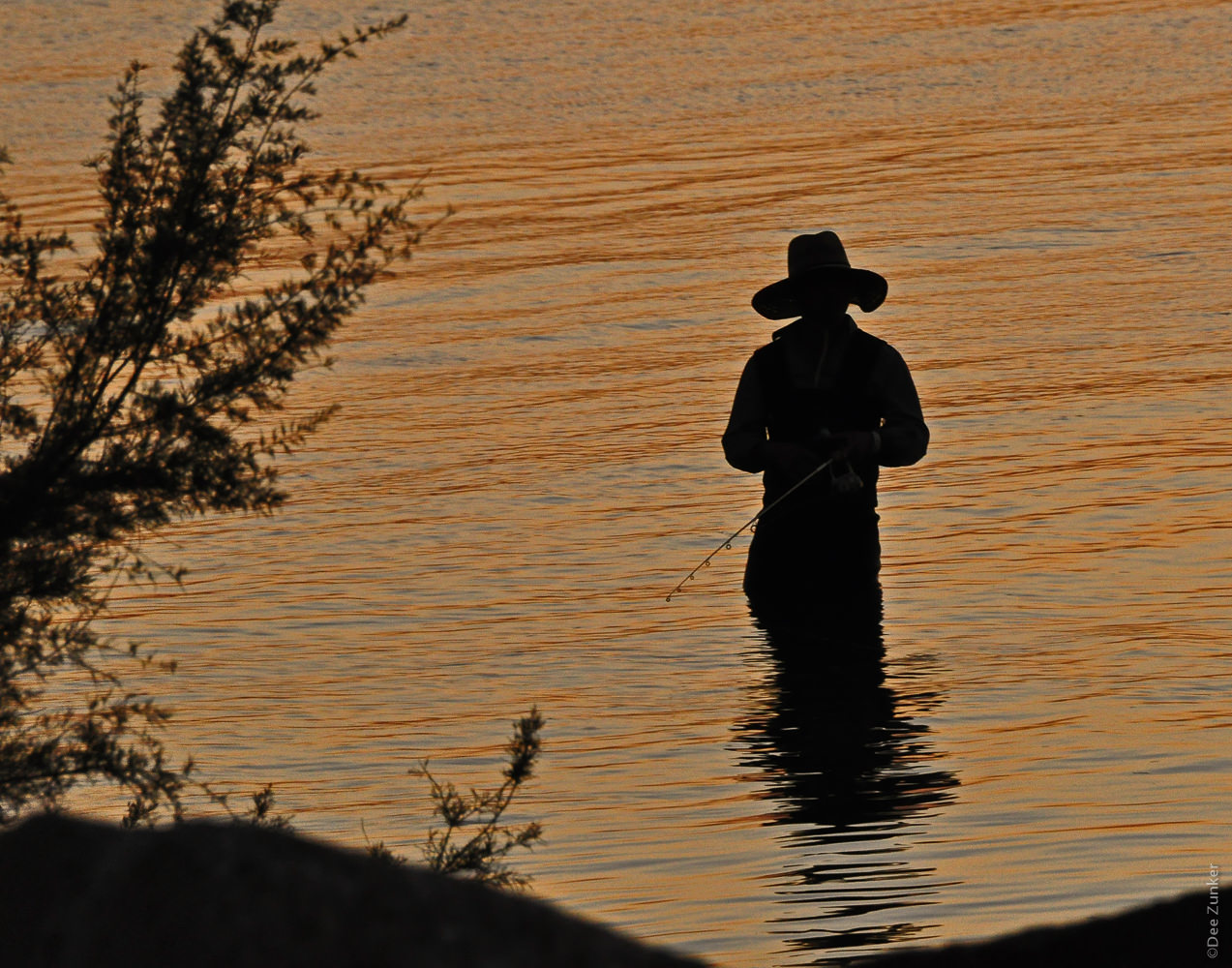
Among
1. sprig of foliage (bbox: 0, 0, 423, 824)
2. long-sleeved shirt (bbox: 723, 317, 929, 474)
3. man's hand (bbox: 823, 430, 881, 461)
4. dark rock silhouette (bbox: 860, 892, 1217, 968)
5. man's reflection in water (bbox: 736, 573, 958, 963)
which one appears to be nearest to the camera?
dark rock silhouette (bbox: 860, 892, 1217, 968)

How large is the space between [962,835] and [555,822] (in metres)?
1.40

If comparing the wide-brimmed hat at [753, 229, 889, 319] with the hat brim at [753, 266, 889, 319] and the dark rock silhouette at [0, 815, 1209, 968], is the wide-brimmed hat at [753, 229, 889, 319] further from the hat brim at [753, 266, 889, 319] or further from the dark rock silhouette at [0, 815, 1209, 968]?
the dark rock silhouette at [0, 815, 1209, 968]

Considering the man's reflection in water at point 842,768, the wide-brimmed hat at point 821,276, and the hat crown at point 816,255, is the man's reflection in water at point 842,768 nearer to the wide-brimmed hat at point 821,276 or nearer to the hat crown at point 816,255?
the wide-brimmed hat at point 821,276

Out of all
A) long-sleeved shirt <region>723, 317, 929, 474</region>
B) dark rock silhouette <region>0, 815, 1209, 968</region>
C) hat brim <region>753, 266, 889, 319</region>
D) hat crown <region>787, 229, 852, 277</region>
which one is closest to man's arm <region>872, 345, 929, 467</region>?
long-sleeved shirt <region>723, 317, 929, 474</region>

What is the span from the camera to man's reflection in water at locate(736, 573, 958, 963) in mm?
6203

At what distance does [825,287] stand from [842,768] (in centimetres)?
178

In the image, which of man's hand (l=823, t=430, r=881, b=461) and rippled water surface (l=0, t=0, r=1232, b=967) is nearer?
rippled water surface (l=0, t=0, r=1232, b=967)

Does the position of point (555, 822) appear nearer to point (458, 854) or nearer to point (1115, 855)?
point (1115, 855)

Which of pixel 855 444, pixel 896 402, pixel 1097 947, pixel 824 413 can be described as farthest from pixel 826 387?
pixel 1097 947

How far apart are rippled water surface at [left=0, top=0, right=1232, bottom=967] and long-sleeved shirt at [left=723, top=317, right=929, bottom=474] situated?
3.34 ft

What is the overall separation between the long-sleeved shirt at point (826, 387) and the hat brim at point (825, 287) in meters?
0.10

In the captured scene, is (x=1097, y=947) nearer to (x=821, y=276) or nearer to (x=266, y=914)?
(x=266, y=914)

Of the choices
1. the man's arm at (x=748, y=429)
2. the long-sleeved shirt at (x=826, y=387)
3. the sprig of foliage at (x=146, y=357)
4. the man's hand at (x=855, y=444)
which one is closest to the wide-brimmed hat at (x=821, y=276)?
the long-sleeved shirt at (x=826, y=387)

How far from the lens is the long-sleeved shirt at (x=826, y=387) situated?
27.0ft
